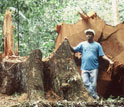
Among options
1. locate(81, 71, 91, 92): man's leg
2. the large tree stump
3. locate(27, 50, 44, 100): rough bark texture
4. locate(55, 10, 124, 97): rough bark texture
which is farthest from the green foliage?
the large tree stump

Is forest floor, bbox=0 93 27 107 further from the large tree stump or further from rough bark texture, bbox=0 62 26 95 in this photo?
the large tree stump

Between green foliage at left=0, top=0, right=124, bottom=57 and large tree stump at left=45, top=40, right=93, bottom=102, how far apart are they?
4885 millimetres

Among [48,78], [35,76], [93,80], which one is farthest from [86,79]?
[35,76]

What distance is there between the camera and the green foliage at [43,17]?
9305 millimetres

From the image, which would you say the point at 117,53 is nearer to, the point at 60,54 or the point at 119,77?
the point at 119,77

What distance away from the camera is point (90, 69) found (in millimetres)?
5148

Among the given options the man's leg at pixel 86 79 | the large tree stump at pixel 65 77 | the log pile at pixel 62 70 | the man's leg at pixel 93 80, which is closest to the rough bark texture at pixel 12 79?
the log pile at pixel 62 70

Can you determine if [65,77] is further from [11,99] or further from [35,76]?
[11,99]

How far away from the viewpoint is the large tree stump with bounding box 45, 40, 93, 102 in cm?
392

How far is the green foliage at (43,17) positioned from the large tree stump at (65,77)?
488cm

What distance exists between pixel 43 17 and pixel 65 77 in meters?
7.77

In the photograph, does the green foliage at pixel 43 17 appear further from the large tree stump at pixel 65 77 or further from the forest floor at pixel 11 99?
the large tree stump at pixel 65 77

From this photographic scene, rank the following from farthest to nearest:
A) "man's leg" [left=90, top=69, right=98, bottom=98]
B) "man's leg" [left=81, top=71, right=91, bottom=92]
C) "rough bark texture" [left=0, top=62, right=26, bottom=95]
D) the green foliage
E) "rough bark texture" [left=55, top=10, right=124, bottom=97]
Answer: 1. the green foliage
2. "rough bark texture" [left=55, top=10, right=124, bottom=97]
3. "man's leg" [left=81, top=71, right=91, bottom=92]
4. "man's leg" [left=90, top=69, right=98, bottom=98]
5. "rough bark texture" [left=0, top=62, right=26, bottom=95]

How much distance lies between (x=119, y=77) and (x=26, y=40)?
6.68 meters
